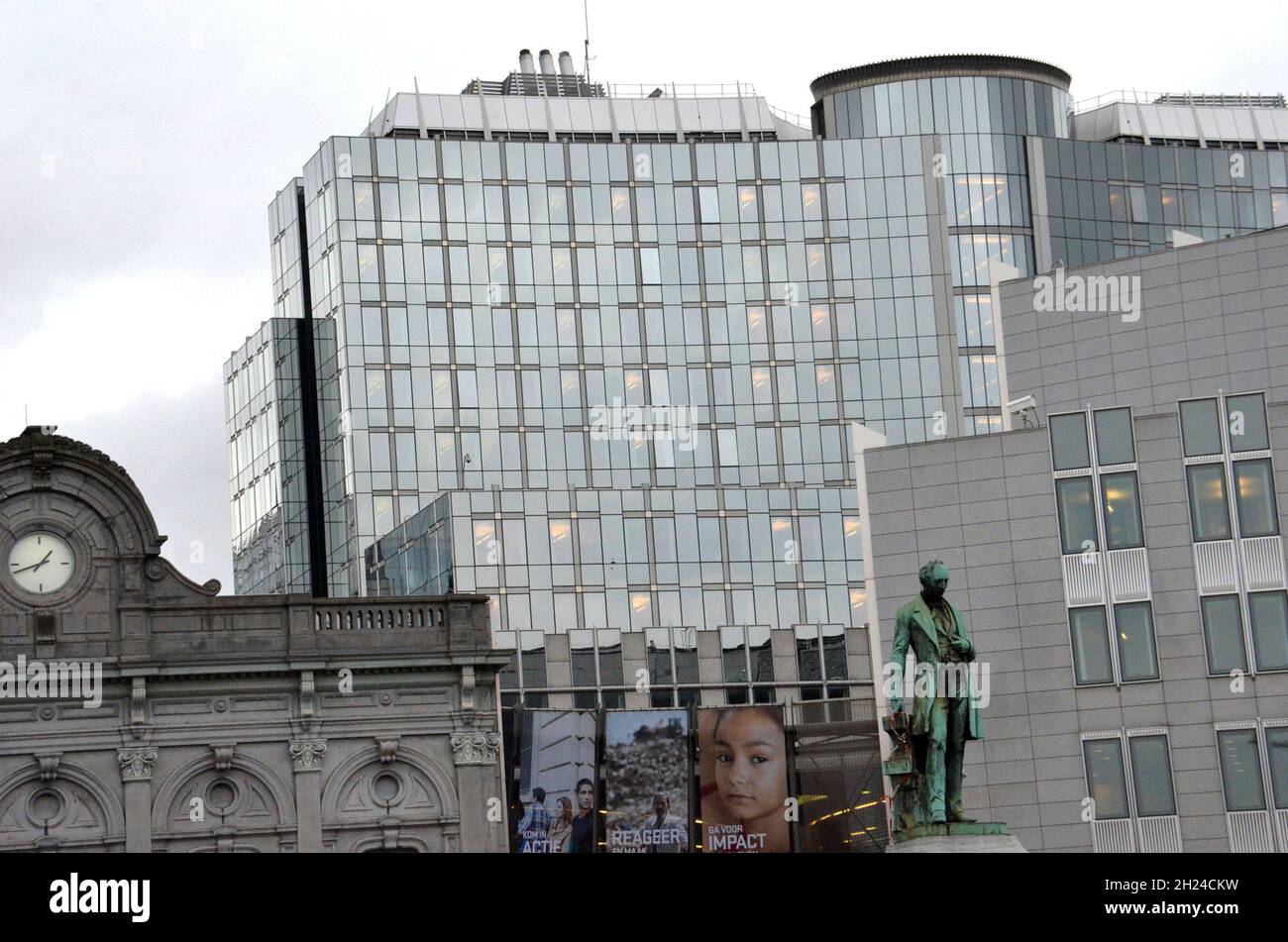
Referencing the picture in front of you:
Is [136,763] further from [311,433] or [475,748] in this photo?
[311,433]

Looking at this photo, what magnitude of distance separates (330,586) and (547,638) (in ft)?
84.8

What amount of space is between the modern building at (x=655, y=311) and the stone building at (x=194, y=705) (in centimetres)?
7048

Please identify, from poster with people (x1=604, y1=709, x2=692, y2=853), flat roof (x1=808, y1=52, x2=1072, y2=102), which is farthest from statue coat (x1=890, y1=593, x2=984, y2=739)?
flat roof (x1=808, y1=52, x2=1072, y2=102)

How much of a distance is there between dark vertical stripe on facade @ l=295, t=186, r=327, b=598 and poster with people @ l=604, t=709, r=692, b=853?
139ft

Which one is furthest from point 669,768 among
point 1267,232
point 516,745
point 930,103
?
point 930,103

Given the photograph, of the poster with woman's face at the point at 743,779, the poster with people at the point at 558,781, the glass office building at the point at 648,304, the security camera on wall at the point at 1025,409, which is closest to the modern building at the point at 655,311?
the glass office building at the point at 648,304

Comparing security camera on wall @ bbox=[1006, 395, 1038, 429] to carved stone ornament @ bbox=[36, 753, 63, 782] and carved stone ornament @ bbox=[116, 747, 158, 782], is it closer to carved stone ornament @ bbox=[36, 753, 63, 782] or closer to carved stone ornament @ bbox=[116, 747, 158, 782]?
carved stone ornament @ bbox=[116, 747, 158, 782]

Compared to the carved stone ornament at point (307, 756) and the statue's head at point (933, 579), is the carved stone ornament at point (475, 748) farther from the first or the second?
the statue's head at point (933, 579)

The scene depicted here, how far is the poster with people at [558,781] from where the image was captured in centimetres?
10081

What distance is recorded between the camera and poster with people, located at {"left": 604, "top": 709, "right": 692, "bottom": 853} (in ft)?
337

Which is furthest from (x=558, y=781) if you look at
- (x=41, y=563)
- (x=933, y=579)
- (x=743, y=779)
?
(x=933, y=579)
